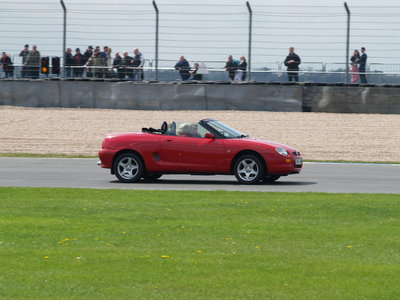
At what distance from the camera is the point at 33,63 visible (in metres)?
34.2

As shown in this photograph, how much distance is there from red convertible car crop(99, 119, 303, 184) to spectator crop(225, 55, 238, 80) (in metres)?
14.5

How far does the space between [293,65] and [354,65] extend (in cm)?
195

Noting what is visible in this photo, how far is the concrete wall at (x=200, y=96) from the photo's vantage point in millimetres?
30406

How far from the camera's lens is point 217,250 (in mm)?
9508

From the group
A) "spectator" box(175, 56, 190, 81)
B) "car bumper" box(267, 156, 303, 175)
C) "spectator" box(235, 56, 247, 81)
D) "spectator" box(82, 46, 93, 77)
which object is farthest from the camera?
"spectator" box(82, 46, 93, 77)

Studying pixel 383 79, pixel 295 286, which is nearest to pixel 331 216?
pixel 295 286

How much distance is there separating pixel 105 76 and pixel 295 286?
86.8ft

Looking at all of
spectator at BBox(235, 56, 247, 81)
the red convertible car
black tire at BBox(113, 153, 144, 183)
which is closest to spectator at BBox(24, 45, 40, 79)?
spectator at BBox(235, 56, 247, 81)

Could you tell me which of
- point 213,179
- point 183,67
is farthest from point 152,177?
point 183,67

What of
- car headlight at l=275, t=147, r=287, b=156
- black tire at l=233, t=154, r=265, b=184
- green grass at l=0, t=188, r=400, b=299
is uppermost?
car headlight at l=275, t=147, r=287, b=156

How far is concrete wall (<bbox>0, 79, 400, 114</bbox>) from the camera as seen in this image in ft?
99.8

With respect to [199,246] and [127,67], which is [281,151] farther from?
[127,67]

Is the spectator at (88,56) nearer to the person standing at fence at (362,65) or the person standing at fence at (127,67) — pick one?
the person standing at fence at (127,67)

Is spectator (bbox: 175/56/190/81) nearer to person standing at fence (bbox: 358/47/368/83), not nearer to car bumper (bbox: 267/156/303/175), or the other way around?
person standing at fence (bbox: 358/47/368/83)
